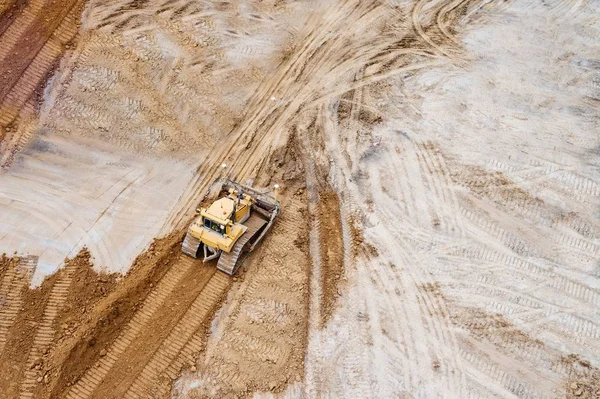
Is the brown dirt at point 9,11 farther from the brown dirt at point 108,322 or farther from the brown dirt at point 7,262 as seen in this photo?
the brown dirt at point 108,322

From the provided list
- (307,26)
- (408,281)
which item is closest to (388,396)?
(408,281)

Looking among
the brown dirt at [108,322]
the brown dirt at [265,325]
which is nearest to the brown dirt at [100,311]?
the brown dirt at [108,322]

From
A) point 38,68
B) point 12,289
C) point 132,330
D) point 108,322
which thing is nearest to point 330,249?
point 132,330

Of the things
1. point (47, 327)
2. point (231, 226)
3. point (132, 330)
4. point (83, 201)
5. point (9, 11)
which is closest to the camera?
point (47, 327)

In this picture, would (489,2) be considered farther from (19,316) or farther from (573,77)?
(19,316)

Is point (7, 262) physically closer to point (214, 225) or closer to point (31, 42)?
point (214, 225)

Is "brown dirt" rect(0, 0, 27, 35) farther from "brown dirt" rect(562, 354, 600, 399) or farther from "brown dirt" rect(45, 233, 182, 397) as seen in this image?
"brown dirt" rect(562, 354, 600, 399)
